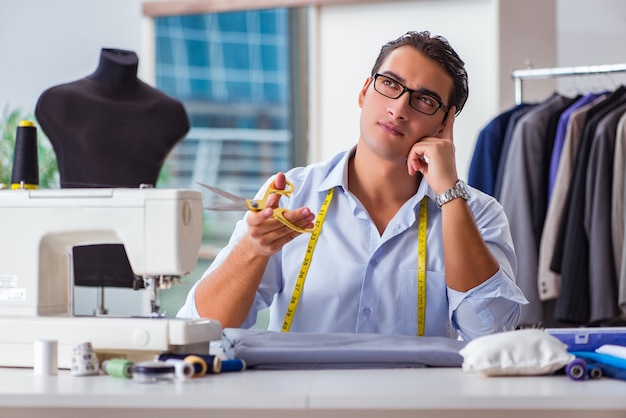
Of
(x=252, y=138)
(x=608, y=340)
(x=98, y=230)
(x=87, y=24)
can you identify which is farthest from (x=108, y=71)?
(x=608, y=340)

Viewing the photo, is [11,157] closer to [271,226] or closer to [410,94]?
[410,94]

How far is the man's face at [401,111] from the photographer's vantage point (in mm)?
2213

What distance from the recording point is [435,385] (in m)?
1.48

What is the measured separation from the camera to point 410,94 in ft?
7.30

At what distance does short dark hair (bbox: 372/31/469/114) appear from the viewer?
2.26 m

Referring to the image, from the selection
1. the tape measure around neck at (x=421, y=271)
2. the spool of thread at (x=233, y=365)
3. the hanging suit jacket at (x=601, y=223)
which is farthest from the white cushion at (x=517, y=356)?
the hanging suit jacket at (x=601, y=223)

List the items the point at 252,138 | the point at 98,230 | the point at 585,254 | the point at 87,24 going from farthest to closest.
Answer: the point at 87,24 < the point at 252,138 < the point at 585,254 < the point at 98,230

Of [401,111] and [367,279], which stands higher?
[401,111]

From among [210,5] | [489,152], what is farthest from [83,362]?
[210,5]

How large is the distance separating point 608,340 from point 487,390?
49 cm

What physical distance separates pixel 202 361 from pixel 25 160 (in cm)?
57

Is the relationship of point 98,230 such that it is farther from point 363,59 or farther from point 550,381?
point 363,59

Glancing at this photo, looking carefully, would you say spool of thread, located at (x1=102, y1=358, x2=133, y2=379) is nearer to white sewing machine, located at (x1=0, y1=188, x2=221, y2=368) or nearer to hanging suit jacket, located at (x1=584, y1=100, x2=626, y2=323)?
white sewing machine, located at (x1=0, y1=188, x2=221, y2=368)

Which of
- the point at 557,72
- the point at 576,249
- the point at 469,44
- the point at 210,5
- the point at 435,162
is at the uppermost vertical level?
the point at 210,5
